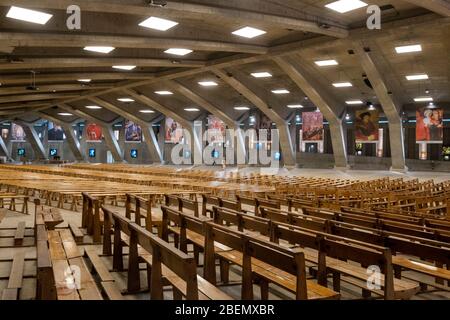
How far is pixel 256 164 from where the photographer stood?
1325 inches

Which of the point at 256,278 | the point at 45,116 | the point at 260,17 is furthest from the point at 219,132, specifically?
the point at 256,278

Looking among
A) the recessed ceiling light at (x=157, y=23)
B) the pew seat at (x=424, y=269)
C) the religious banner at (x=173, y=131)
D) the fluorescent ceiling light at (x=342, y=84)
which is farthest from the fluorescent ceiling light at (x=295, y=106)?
the pew seat at (x=424, y=269)

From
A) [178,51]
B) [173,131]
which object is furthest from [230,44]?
[173,131]

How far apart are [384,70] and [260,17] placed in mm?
10388

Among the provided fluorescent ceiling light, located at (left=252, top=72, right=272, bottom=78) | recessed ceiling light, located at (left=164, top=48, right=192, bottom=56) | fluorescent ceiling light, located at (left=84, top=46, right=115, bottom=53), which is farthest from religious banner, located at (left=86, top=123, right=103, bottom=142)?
fluorescent ceiling light, located at (left=84, top=46, right=115, bottom=53)

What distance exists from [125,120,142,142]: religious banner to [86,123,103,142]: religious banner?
441cm

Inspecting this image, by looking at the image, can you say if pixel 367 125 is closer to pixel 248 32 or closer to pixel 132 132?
pixel 248 32

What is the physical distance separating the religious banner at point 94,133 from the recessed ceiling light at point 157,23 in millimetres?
33206

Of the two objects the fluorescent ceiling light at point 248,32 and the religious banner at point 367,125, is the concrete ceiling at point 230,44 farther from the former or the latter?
the religious banner at point 367,125

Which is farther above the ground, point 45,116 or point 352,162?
point 45,116

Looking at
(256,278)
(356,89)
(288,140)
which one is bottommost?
(256,278)

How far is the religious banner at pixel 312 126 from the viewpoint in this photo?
29578 millimetres

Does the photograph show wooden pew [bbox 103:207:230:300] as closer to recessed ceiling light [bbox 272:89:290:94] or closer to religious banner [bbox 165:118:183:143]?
recessed ceiling light [bbox 272:89:290:94]

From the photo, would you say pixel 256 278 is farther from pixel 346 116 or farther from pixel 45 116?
pixel 45 116
